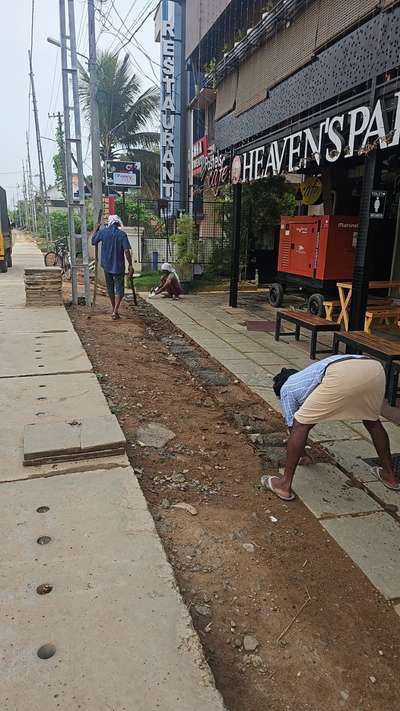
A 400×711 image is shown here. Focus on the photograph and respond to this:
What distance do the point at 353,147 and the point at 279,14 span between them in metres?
3.08

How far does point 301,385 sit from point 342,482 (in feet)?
2.72

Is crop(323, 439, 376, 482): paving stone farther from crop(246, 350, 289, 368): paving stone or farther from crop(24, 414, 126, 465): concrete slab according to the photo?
crop(246, 350, 289, 368): paving stone

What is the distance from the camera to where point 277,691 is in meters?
1.86

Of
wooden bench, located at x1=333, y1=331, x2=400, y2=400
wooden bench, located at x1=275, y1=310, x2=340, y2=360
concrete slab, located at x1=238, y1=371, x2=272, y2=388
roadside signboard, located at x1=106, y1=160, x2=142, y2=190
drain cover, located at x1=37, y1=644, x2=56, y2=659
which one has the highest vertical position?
roadside signboard, located at x1=106, y1=160, x2=142, y2=190

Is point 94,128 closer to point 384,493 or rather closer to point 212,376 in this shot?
point 212,376

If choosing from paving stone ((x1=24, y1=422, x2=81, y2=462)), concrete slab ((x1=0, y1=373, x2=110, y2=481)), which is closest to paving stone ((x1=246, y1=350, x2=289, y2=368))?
concrete slab ((x1=0, y1=373, x2=110, y2=481))

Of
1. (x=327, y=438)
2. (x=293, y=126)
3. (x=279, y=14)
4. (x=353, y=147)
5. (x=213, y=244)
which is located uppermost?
(x=279, y=14)

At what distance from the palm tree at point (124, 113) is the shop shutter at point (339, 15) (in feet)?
62.8

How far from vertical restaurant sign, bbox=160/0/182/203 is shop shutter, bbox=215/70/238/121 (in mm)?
6731

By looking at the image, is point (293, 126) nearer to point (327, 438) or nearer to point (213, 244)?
point (327, 438)

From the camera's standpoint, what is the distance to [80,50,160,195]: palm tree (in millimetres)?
24000

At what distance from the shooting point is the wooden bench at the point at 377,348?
4.61 meters

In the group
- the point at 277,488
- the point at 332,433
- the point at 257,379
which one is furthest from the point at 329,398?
the point at 257,379

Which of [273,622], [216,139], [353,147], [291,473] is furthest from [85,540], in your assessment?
[216,139]
